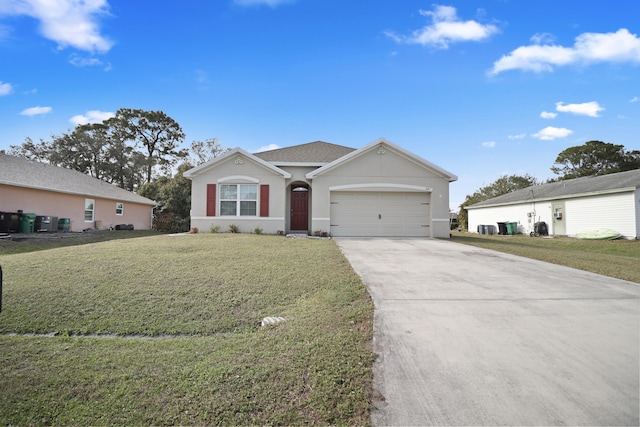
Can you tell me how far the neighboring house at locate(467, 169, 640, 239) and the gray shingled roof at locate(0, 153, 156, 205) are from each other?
30440 millimetres

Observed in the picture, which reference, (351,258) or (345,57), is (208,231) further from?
(345,57)

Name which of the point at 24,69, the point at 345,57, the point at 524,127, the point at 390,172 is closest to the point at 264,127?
the point at 345,57

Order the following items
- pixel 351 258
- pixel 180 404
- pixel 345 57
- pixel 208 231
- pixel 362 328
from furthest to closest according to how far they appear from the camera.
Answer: pixel 208 231 → pixel 345 57 → pixel 351 258 → pixel 362 328 → pixel 180 404

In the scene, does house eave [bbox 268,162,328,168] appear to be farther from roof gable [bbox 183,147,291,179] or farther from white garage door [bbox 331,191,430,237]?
white garage door [bbox 331,191,430,237]

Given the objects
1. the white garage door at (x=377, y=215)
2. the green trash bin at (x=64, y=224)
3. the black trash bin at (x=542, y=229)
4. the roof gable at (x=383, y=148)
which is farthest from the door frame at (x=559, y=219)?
the green trash bin at (x=64, y=224)

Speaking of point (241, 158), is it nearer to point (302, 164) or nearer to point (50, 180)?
point (302, 164)

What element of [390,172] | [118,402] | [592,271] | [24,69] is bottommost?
[118,402]

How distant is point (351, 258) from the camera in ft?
26.6

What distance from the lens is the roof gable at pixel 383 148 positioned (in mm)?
13695

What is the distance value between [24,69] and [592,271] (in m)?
21.9

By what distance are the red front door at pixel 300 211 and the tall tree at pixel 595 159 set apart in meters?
36.4

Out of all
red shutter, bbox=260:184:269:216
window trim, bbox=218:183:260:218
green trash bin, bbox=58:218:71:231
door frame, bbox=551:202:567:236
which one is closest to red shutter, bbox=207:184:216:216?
window trim, bbox=218:183:260:218

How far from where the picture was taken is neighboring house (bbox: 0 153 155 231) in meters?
15.5

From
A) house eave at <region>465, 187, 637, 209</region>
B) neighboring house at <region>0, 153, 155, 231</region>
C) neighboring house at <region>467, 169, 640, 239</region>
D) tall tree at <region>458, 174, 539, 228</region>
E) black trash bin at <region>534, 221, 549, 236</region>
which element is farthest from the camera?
tall tree at <region>458, 174, 539, 228</region>
